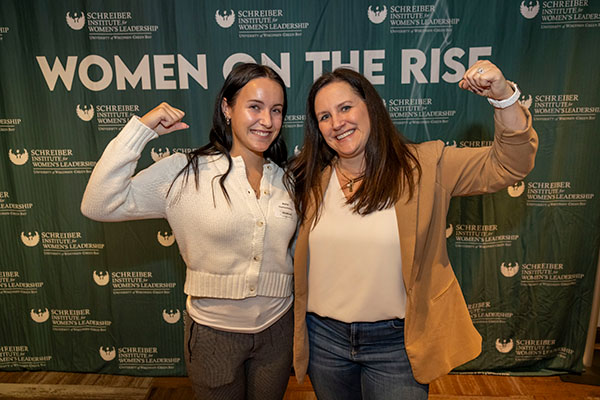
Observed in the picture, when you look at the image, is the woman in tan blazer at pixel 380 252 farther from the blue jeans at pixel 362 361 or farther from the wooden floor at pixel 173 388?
the wooden floor at pixel 173 388

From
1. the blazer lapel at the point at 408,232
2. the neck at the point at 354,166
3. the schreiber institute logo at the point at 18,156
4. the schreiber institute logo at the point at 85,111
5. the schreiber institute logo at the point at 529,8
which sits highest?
the schreiber institute logo at the point at 529,8

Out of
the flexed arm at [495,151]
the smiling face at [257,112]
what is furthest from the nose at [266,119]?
the flexed arm at [495,151]

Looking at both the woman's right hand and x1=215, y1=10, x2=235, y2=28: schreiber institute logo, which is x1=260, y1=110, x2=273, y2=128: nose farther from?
x1=215, y1=10, x2=235, y2=28: schreiber institute logo

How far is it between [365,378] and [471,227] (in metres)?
1.49

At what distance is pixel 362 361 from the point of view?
1438 millimetres

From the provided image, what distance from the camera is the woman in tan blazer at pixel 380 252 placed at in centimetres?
135

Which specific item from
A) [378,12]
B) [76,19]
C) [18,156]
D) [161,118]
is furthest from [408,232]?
[18,156]

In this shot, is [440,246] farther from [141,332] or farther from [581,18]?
[141,332]

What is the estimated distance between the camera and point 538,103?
2455 millimetres

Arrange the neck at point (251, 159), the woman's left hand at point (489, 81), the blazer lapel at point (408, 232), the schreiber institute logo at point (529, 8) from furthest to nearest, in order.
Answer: the schreiber institute logo at point (529, 8) → the neck at point (251, 159) → the blazer lapel at point (408, 232) → the woman's left hand at point (489, 81)

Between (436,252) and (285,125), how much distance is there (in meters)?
1.46

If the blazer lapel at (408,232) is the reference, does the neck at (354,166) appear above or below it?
above

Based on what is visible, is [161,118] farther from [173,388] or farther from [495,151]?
[173,388]

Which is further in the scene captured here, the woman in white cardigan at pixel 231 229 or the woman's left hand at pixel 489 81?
the woman in white cardigan at pixel 231 229
